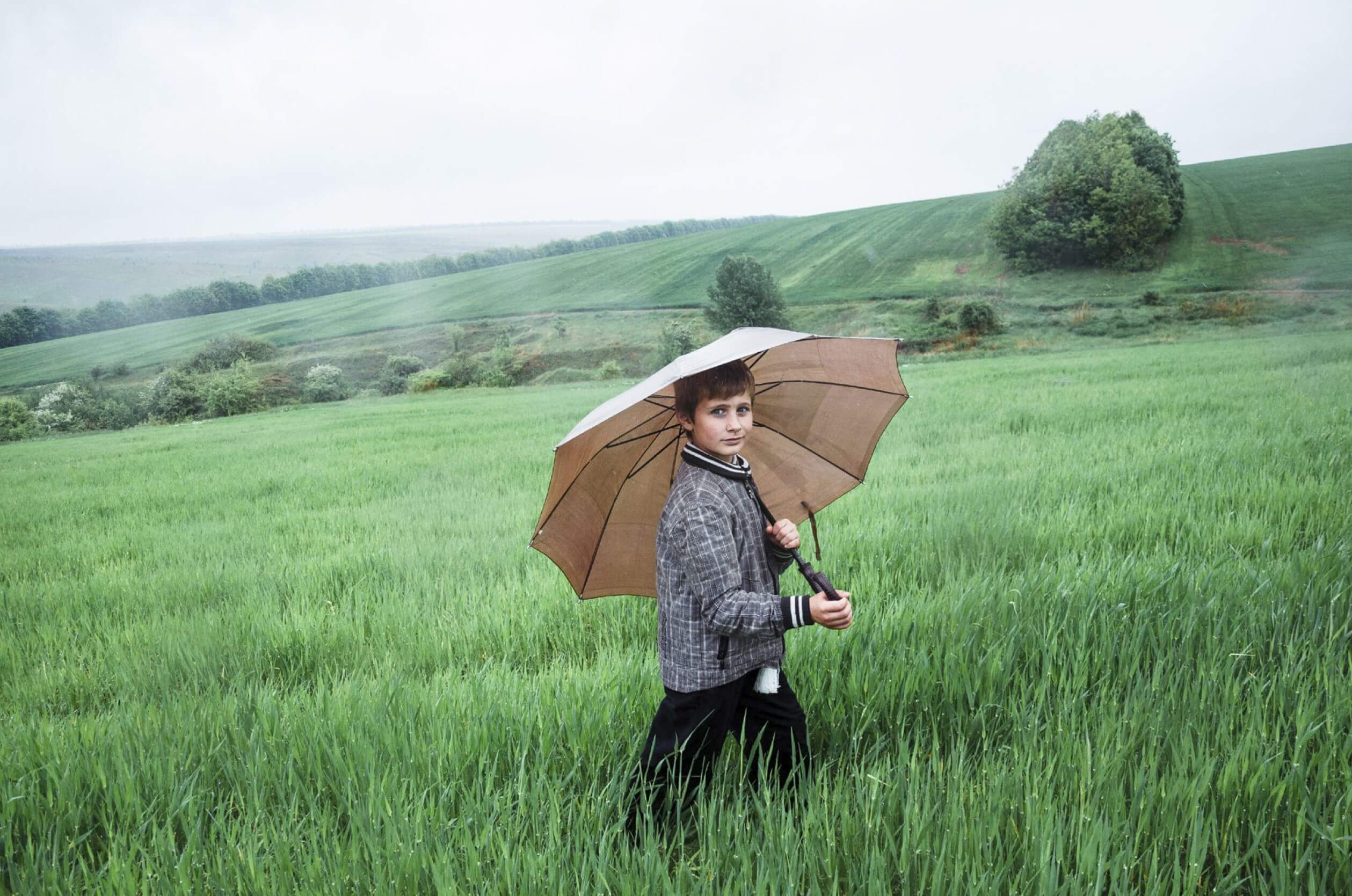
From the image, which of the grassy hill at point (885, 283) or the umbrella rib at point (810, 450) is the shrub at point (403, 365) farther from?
the umbrella rib at point (810, 450)

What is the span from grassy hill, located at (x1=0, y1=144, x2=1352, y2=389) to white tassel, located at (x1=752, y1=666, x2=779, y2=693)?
24.9ft

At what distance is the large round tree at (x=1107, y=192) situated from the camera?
9062 mm

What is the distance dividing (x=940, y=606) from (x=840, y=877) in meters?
1.17

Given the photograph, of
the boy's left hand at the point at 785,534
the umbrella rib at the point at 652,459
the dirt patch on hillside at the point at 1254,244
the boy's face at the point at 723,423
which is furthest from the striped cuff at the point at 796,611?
the dirt patch on hillside at the point at 1254,244

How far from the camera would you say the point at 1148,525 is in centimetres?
292

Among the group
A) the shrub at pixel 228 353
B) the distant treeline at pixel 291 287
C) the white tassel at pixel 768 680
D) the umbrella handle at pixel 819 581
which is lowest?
the white tassel at pixel 768 680

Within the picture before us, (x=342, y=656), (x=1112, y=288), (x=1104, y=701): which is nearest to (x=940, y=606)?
(x=1104, y=701)

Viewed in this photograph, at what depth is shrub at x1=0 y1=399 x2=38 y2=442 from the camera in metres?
5.55

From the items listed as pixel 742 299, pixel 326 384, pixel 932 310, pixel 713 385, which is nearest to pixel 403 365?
pixel 326 384

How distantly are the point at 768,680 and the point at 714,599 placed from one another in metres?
0.27

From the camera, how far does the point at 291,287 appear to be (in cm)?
872

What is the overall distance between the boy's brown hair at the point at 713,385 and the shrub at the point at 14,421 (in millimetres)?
7004

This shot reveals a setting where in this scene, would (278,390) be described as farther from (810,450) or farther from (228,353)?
(810,450)

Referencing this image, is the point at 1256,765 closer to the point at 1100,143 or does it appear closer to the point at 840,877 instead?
the point at 840,877
